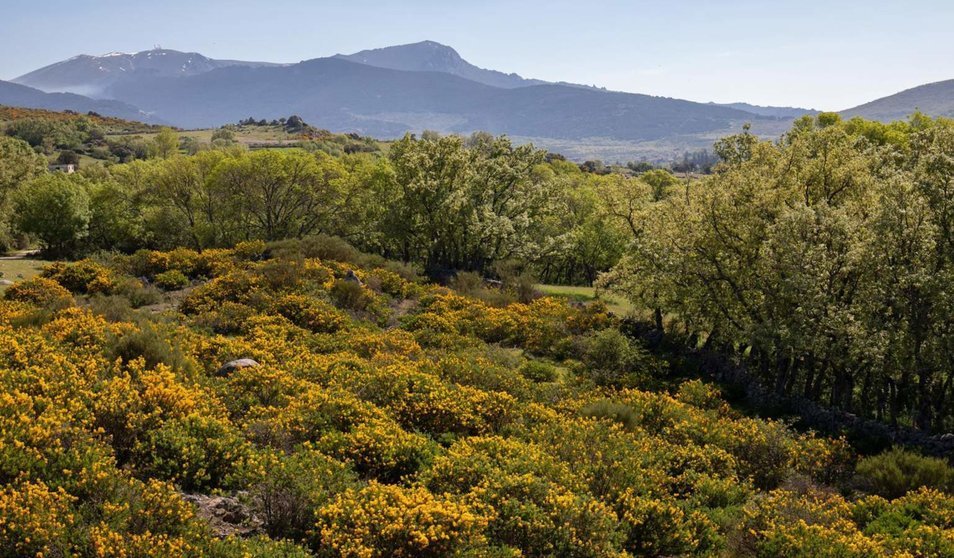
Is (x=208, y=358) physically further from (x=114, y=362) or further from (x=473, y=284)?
(x=473, y=284)

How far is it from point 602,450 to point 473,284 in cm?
2319

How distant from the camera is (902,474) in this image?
13891mm

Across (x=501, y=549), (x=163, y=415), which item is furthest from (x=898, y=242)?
(x=163, y=415)

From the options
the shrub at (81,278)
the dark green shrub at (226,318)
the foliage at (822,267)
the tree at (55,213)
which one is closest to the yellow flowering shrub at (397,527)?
the foliage at (822,267)

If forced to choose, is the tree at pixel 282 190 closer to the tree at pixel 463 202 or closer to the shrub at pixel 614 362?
the tree at pixel 463 202

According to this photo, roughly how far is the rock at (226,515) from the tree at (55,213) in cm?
5054

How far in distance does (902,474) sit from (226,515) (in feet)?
50.0

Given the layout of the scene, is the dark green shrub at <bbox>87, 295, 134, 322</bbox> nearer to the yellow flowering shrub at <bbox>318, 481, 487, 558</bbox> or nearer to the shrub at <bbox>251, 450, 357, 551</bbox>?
the shrub at <bbox>251, 450, 357, 551</bbox>

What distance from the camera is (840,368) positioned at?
784 inches

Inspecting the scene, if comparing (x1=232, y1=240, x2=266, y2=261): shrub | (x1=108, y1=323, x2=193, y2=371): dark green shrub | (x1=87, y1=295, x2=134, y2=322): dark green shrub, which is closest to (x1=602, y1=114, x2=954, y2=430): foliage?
(x1=108, y1=323, x2=193, y2=371): dark green shrub

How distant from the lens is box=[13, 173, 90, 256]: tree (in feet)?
159

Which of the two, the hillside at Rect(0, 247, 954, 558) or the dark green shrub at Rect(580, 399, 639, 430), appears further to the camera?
the dark green shrub at Rect(580, 399, 639, 430)

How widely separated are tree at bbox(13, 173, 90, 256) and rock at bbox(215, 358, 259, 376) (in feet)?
142

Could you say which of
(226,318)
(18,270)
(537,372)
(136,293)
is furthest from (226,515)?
(18,270)
